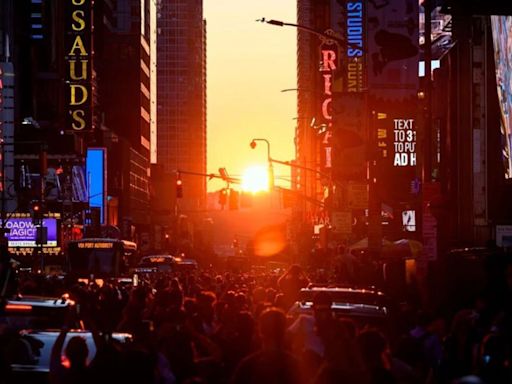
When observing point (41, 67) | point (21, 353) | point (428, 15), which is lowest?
point (21, 353)

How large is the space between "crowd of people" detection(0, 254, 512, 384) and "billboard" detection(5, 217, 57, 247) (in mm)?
58782

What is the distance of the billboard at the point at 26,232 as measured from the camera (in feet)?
258

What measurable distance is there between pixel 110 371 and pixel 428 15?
1864 cm

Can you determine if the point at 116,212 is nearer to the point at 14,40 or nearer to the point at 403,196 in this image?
the point at 14,40

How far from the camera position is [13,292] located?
20906mm

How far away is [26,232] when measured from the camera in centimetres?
7925

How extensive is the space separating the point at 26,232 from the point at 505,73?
48244mm

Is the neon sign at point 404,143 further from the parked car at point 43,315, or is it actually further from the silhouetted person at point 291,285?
the parked car at point 43,315

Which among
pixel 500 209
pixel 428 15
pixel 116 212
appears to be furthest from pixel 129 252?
pixel 116 212

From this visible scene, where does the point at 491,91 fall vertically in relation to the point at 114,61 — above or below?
below

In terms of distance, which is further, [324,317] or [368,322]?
[368,322]

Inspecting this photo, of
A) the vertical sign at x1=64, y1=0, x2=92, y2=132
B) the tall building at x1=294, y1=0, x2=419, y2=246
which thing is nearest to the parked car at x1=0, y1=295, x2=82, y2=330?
the tall building at x1=294, y1=0, x2=419, y2=246

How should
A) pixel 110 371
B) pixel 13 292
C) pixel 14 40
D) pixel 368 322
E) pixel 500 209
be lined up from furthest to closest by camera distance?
1. pixel 14 40
2. pixel 500 209
3. pixel 13 292
4. pixel 368 322
5. pixel 110 371

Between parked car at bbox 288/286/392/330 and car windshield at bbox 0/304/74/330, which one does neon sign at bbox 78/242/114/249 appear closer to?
parked car at bbox 288/286/392/330
